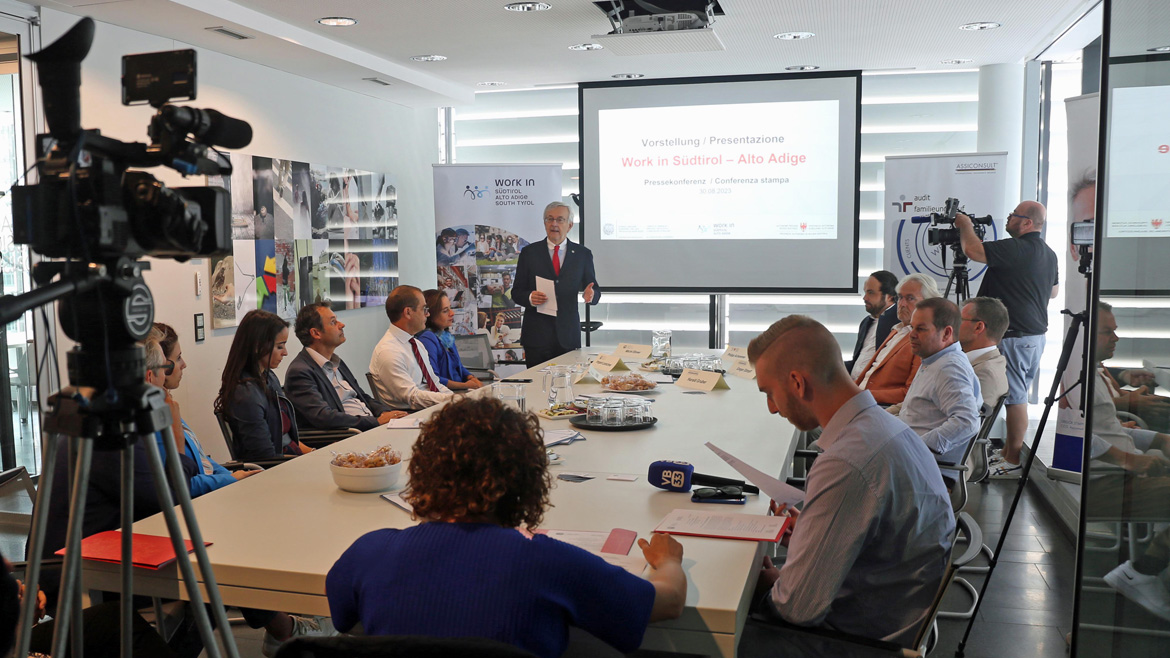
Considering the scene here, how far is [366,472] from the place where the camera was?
232 centimetres

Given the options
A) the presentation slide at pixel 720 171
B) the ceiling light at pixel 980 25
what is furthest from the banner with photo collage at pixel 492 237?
the ceiling light at pixel 980 25

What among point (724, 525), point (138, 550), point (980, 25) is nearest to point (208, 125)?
point (138, 550)

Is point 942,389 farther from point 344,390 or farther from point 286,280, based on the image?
point 286,280

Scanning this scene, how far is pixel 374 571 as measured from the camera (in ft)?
4.47

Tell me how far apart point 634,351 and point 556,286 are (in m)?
1.54

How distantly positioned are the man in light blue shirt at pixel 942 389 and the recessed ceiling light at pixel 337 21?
3792mm

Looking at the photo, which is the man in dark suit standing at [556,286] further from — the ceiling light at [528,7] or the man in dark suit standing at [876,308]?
the man in dark suit standing at [876,308]

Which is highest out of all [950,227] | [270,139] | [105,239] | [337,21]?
[337,21]

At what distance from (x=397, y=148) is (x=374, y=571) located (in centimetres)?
697

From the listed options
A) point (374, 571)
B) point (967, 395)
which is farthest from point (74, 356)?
point (967, 395)

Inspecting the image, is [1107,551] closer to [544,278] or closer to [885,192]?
[544,278]

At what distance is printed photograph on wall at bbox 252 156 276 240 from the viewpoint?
5922 millimetres

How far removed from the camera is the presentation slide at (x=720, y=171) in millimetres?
7301

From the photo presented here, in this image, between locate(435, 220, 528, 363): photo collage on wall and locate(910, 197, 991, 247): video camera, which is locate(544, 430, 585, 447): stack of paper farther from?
locate(435, 220, 528, 363): photo collage on wall
